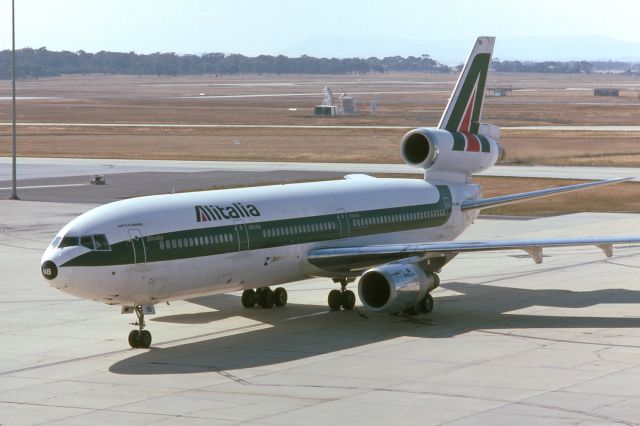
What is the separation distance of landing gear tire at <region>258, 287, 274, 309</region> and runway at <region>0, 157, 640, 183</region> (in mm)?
45777

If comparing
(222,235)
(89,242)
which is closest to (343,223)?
(222,235)

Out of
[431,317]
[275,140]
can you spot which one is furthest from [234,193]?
[275,140]

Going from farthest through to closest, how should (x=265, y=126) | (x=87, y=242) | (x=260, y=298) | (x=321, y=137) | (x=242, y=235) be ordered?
1. (x=265, y=126)
2. (x=321, y=137)
3. (x=260, y=298)
4. (x=242, y=235)
5. (x=87, y=242)

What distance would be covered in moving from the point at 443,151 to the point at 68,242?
16.4 meters

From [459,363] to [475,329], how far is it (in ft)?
16.1

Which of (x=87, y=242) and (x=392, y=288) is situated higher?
(x=87, y=242)

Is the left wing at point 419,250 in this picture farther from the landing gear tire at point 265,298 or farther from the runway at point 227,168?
the runway at point 227,168

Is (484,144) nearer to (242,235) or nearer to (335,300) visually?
(335,300)

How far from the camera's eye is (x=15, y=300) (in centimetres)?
3925

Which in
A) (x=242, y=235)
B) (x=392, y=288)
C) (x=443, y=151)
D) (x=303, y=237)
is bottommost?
(x=392, y=288)

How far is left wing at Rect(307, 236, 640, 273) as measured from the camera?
3428 centimetres

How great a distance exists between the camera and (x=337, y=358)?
2983 cm

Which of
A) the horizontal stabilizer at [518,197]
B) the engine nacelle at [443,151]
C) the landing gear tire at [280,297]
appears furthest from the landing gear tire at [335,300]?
the horizontal stabilizer at [518,197]

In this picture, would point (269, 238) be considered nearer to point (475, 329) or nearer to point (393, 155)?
point (475, 329)
